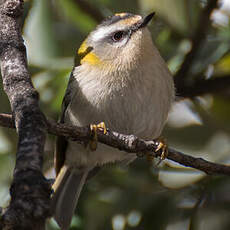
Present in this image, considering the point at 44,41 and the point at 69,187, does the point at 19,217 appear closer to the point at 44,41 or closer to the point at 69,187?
the point at 69,187

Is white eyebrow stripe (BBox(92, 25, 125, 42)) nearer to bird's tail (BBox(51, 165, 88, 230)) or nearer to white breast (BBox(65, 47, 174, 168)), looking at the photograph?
white breast (BBox(65, 47, 174, 168))

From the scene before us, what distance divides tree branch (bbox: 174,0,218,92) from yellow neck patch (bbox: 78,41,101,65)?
0.71m

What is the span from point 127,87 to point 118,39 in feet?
1.22

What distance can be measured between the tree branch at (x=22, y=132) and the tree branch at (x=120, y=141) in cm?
20

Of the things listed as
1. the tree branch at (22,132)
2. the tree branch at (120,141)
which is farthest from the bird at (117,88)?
the tree branch at (22,132)

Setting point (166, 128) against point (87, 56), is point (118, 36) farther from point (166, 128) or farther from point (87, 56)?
point (166, 128)

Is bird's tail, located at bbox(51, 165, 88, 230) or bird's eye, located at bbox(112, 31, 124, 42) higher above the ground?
bird's eye, located at bbox(112, 31, 124, 42)

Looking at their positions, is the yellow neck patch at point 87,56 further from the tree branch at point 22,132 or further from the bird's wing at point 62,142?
the tree branch at point 22,132

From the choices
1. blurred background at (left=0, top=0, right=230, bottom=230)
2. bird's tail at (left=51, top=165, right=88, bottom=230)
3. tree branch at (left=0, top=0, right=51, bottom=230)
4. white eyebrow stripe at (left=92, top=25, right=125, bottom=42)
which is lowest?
bird's tail at (left=51, top=165, right=88, bottom=230)

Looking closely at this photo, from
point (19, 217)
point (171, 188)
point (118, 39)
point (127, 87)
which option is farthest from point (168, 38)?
point (19, 217)

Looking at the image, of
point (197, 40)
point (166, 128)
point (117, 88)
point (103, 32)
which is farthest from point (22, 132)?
point (197, 40)

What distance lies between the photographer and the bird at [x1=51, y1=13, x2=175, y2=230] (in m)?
2.81

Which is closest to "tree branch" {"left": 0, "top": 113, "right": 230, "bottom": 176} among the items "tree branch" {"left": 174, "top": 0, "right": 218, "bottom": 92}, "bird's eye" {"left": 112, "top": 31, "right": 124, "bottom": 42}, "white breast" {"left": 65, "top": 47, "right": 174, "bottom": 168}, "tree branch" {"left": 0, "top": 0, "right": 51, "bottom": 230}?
"tree branch" {"left": 0, "top": 0, "right": 51, "bottom": 230}

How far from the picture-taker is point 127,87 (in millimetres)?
2818
